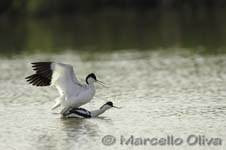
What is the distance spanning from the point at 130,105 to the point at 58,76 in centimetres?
138

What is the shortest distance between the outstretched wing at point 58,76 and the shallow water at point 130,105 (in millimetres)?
467

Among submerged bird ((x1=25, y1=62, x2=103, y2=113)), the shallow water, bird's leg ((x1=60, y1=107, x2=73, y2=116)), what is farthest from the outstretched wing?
the shallow water

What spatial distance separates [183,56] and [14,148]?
10696mm

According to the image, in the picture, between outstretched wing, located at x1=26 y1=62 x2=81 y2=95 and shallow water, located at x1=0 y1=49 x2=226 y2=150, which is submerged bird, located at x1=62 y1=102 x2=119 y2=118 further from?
outstretched wing, located at x1=26 y1=62 x2=81 y2=95

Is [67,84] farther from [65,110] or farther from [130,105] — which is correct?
[130,105]

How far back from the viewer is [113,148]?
387 inches

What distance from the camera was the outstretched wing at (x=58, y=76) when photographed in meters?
12.2

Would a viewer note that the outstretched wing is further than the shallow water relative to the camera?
Yes

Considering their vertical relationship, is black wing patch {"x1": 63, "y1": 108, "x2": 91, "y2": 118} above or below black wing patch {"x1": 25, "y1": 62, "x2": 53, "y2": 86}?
below

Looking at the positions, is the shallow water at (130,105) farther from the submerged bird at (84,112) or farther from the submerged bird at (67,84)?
the submerged bird at (67,84)

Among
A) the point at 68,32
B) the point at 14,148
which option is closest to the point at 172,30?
the point at 68,32

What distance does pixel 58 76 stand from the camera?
484 inches

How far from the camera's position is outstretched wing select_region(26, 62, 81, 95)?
40.0 ft

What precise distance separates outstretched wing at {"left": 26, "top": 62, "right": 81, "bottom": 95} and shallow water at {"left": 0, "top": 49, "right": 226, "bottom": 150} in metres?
0.47
